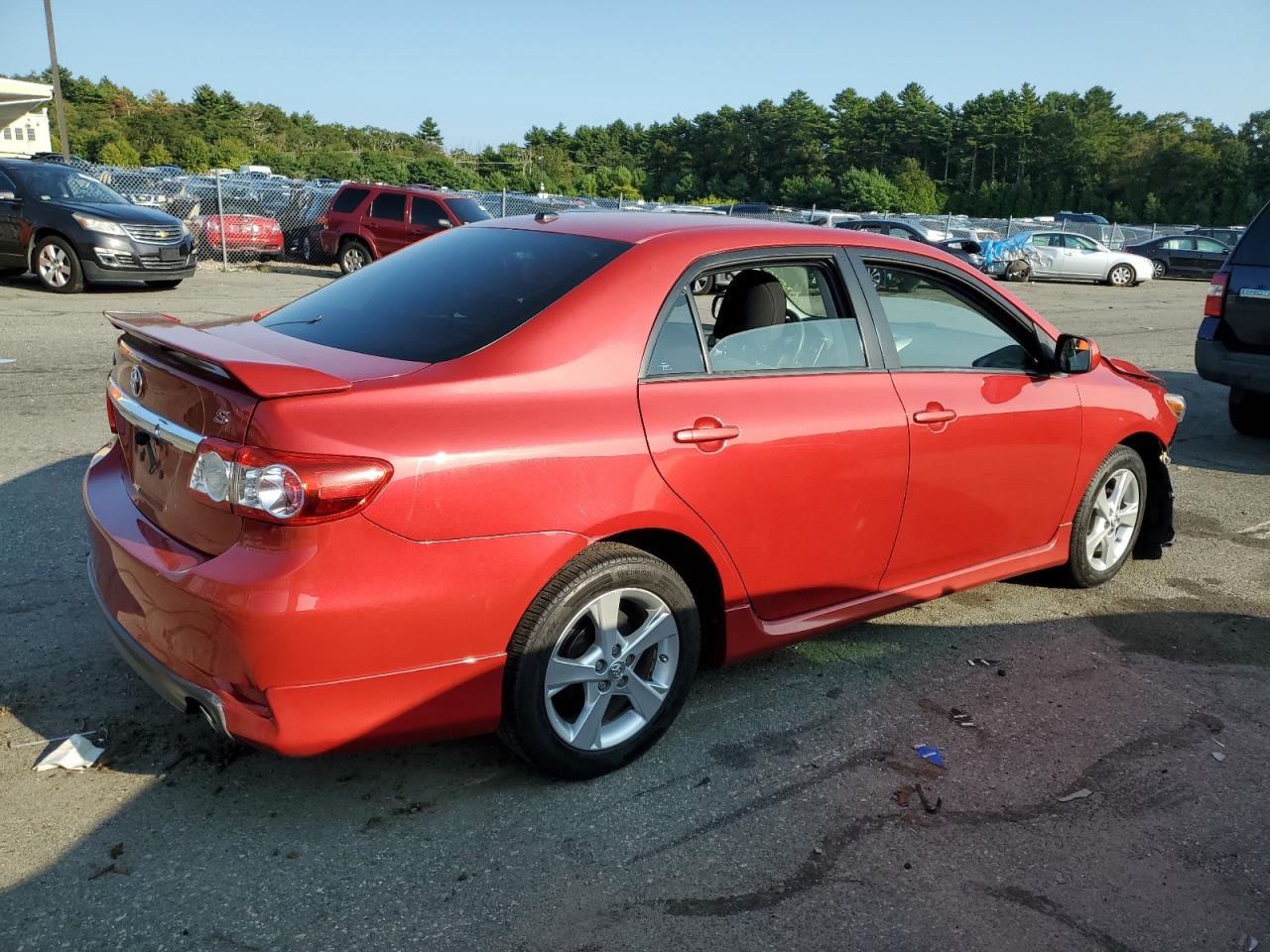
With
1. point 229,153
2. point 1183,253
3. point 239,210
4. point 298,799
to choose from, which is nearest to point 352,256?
point 239,210

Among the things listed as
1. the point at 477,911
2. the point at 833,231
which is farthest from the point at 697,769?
the point at 833,231

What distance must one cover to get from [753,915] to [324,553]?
53.6 inches

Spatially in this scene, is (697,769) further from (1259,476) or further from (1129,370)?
(1259,476)

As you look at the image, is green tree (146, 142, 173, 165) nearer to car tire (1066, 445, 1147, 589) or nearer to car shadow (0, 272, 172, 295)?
car shadow (0, 272, 172, 295)

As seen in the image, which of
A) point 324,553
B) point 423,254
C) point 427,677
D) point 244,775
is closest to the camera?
point 324,553

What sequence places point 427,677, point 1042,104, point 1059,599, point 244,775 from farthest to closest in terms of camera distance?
point 1042,104, point 1059,599, point 244,775, point 427,677

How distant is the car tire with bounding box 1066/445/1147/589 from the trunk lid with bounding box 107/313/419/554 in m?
3.22

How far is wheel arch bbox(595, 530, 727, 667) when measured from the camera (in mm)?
3197

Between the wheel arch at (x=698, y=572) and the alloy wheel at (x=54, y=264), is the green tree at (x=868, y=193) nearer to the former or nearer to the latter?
the alloy wheel at (x=54, y=264)

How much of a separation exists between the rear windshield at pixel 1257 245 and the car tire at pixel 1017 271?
22.4 m

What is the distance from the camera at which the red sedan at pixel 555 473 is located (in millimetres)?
2625

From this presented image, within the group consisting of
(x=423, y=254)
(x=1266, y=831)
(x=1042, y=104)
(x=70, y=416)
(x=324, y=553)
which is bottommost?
(x=1266, y=831)

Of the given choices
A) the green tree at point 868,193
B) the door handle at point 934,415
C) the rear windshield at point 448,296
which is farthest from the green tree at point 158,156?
the door handle at point 934,415

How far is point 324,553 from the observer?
8.42ft
